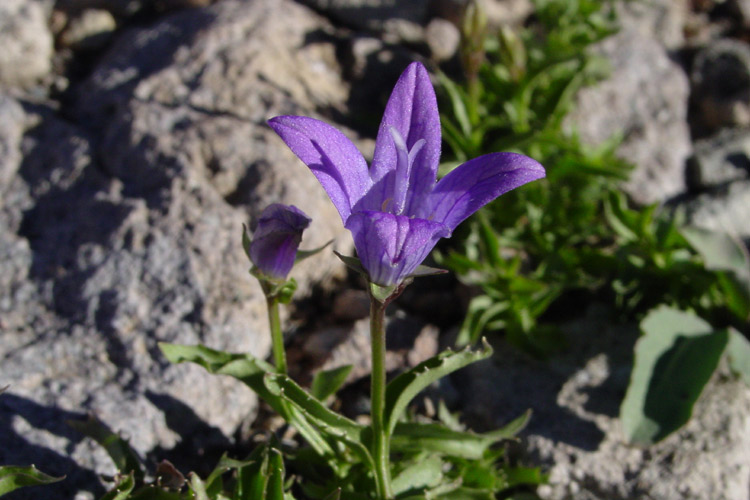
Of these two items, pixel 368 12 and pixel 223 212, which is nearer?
pixel 223 212

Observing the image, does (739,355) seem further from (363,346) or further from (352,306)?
(352,306)

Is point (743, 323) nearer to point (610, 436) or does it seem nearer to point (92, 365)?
point (610, 436)

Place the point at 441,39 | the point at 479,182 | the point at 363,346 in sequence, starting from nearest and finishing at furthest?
the point at 479,182 → the point at 363,346 → the point at 441,39

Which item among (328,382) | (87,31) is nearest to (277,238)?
(328,382)

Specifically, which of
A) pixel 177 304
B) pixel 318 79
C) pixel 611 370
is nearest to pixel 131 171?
pixel 177 304

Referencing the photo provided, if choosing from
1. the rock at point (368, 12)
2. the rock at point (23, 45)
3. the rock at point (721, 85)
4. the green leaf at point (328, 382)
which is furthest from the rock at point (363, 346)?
the rock at point (721, 85)

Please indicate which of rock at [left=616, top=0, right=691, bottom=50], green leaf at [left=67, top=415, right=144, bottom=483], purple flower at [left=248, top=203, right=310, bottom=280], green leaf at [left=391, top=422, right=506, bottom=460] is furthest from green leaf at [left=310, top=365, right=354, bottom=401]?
rock at [left=616, top=0, right=691, bottom=50]
